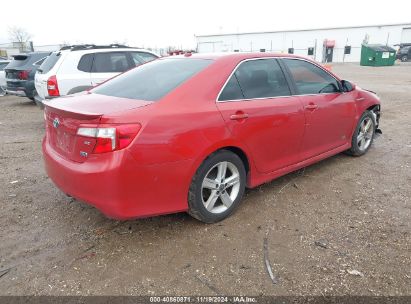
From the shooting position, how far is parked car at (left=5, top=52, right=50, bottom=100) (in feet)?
34.6

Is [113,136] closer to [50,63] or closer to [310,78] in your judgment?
[310,78]

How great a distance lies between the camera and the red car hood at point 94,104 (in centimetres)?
282

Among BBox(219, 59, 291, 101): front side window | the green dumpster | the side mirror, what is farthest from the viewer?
the green dumpster

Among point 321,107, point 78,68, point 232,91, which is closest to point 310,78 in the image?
point 321,107

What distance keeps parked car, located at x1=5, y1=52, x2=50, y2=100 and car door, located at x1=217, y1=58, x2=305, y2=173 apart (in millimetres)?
8636

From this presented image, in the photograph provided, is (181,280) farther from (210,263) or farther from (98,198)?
(98,198)

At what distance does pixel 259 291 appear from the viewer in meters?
2.49

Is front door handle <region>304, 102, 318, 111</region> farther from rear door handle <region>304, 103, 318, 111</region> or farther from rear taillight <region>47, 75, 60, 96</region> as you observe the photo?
rear taillight <region>47, 75, 60, 96</region>

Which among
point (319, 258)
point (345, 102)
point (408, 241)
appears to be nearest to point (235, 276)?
point (319, 258)

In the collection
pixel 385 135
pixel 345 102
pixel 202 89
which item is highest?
pixel 202 89

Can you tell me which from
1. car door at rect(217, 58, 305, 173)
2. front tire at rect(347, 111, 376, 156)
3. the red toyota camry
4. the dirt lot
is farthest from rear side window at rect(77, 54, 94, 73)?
front tire at rect(347, 111, 376, 156)

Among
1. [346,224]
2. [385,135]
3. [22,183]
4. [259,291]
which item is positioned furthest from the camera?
[385,135]

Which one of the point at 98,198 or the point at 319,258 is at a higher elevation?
the point at 98,198

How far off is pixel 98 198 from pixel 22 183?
2.28 meters
